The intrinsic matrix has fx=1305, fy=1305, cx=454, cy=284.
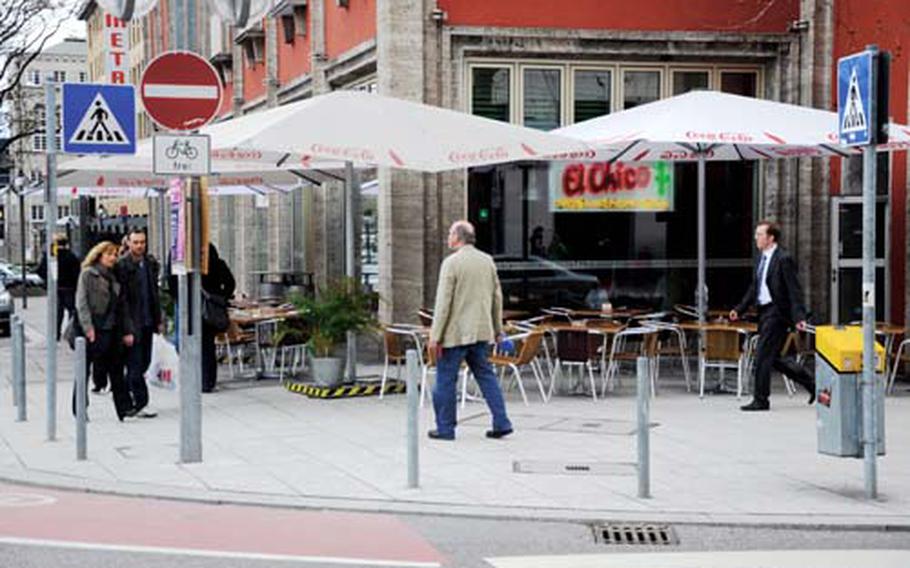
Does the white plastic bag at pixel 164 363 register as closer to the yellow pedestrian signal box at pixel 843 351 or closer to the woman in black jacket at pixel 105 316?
the woman in black jacket at pixel 105 316

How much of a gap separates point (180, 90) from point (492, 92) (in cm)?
825

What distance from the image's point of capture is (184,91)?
998cm

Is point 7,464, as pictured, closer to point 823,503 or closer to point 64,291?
point 823,503

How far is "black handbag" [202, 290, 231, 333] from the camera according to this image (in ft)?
48.3

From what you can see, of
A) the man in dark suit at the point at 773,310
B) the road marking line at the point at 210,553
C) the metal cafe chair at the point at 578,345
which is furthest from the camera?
the metal cafe chair at the point at 578,345

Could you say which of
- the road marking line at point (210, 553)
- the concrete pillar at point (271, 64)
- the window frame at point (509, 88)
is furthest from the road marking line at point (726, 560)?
the concrete pillar at point (271, 64)

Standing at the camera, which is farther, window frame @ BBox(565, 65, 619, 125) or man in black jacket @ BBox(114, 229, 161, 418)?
window frame @ BBox(565, 65, 619, 125)

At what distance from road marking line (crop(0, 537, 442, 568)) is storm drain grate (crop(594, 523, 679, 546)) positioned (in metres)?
1.27

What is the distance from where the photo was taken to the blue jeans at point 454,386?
439 inches

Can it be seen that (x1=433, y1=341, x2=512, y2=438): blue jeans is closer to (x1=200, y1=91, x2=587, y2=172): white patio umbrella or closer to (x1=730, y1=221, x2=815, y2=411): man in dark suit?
(x1=200, y1=91, x2=587, y2=172): white patio umbrella

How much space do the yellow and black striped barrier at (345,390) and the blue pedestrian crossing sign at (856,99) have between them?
7.03m

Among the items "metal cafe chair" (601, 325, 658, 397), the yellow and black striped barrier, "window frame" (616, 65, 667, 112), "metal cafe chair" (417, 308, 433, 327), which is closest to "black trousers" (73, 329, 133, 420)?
the yellow and black striped barrier

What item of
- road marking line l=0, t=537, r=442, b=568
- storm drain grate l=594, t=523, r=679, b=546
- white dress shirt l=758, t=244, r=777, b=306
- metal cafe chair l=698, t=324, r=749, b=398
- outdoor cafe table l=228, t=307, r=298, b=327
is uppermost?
white dress shirt l=758, t=244, r=777, b=306

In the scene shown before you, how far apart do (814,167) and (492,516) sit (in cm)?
1124
